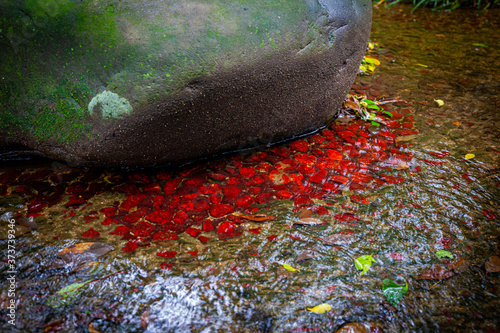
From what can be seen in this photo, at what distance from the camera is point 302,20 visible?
2.26 meters

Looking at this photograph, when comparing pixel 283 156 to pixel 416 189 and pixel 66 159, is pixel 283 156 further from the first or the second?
pixel 66 159

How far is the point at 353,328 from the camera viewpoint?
1.42 meters

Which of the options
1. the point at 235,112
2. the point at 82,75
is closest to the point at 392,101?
the point at 235,112

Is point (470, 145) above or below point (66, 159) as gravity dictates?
below

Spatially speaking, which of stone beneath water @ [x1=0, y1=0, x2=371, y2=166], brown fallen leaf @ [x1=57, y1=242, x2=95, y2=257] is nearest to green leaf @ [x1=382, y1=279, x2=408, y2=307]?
stone beneath water @ [x1=0, y1=0, x2=371, y2=166]

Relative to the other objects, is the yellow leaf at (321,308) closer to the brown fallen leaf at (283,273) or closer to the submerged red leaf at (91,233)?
the brown fallen leaf at (283,273)

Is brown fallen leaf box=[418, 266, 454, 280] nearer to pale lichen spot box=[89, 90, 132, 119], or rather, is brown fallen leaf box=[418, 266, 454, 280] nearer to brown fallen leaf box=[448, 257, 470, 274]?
brown fallen leaf box=[448, 257, 470, 274]

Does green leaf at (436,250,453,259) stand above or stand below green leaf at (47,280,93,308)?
below

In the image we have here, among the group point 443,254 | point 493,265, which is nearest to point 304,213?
point 443,254

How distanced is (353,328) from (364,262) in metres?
0.38

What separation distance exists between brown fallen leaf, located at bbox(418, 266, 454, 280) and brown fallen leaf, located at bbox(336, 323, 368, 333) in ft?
1.40

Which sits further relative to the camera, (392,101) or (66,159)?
(392,101)

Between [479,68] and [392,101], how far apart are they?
1.34m

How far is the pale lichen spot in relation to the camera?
6.38 feet
